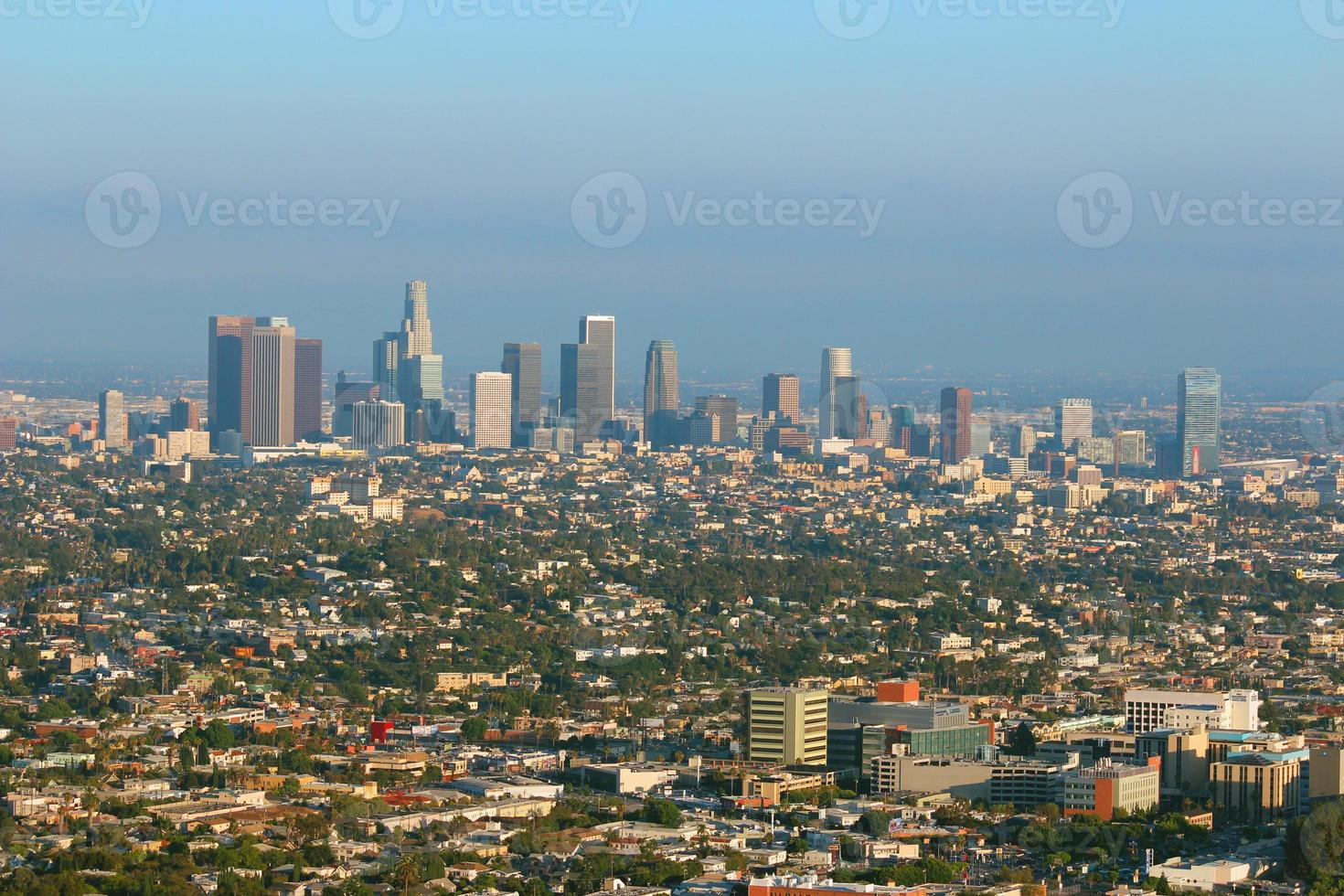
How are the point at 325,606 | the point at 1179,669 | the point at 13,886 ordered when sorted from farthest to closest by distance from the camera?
the point at 325,606
the point at 1179,669
the point at 13,886

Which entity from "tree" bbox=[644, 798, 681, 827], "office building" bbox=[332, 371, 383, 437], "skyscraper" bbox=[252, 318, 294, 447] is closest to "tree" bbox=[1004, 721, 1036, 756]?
"tree" bbox=[644, 798, 681, 827]

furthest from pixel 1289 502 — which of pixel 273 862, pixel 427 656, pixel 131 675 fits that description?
pixel 273 862

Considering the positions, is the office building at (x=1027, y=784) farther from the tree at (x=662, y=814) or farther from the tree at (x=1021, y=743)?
the tree at (x=662, y=814)

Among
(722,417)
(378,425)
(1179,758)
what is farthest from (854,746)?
(722,417)

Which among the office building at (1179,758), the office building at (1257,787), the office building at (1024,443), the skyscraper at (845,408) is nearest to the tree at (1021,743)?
the office building at (1179,758)

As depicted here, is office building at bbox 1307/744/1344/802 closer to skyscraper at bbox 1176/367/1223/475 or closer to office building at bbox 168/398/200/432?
skyscraper at bbox 1176/367/1223/475

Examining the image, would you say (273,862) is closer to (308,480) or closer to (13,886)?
(13,886)

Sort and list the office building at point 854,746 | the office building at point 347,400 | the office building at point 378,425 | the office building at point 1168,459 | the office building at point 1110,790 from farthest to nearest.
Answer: the office building at point 347,400
the office building at point 378,425
the office building at point 1168,459
the office building at point 854,746
the office building at point 1110,790
